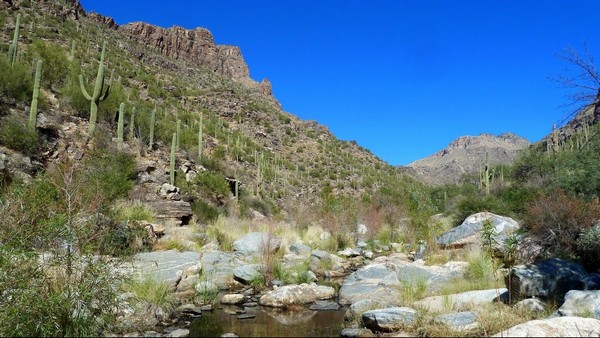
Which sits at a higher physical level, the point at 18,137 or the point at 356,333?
the point at 18,137

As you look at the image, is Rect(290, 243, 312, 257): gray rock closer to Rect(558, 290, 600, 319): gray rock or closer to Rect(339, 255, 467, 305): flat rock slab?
Rect(339, 255, 467, 305): flat rock slab

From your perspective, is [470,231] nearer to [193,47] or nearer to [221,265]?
[221,265]

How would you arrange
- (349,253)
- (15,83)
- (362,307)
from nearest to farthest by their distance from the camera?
(362,307) → (349,253) → (15,83)

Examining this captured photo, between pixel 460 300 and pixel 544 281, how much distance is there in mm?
1403

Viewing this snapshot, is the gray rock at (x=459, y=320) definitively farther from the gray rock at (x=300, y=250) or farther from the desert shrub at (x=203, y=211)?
the desert shrub at (x=203, y=211)

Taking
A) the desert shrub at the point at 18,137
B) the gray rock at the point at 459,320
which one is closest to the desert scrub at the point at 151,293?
the gray rock at the point at 459,320

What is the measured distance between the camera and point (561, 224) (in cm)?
916

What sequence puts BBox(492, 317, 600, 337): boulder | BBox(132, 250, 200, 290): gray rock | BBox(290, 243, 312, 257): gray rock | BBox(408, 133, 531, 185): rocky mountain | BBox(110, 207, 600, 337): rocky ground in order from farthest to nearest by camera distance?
BBox(408, 133, 531, 185): rocky mountain → BBox(290, 243, 312, 257): gray rock → BBox(132, 250, 200, 290): gray rock → BBox(110, 207, 600, 337): rocky ground → BBox(492, 317, 600, 337): boulder

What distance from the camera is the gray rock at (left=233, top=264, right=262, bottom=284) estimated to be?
10234mm

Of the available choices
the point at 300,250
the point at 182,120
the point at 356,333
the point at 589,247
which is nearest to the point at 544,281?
the point at 589,247

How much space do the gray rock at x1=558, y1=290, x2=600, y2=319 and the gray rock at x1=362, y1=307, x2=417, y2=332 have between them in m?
2.07

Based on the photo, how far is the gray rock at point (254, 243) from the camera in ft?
41.0

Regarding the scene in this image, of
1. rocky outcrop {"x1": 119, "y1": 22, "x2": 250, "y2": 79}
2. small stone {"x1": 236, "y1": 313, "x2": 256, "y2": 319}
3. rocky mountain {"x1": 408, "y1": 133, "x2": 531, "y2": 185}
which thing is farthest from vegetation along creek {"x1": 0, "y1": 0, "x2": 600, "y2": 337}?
rocky mountain {"x1": 408, "y1": 133, "x2": 531, "y2": 185}

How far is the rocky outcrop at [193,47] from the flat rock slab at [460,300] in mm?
68646
